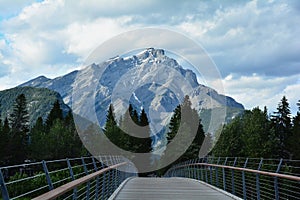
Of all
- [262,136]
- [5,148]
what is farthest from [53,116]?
[262,136]

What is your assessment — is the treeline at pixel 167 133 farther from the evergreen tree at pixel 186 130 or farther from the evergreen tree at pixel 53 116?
the evergreen tree at pixel 53 116

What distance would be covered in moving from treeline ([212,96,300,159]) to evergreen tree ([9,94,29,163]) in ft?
116

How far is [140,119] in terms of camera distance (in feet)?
318

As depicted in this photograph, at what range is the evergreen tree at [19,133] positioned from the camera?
82.6 meters

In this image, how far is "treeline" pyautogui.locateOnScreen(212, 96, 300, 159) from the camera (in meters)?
72.6

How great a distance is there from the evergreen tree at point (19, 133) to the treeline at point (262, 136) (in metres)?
35.4

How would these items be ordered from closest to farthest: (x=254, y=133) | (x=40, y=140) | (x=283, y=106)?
1. (x=254, y=133)
2. (x=283, y=106)
3. (x=40, y=140)

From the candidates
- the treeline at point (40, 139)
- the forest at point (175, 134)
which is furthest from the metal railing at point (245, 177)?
the treeline at point (40, 139)

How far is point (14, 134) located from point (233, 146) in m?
40.9

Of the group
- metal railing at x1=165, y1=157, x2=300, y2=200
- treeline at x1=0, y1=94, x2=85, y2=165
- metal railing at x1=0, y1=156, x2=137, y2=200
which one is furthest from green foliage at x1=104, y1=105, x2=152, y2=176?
metal railing at x1=0, y1=156, x2=137, y2=200

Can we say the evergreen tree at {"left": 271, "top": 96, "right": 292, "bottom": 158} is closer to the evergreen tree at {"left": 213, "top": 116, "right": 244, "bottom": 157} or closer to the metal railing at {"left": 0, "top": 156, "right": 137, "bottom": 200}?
the evergreen tree at {"left": 213, "top": 116, "right": 244, "bottom": 157}

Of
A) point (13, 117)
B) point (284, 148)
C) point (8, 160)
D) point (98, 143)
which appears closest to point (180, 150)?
point (284, 148)

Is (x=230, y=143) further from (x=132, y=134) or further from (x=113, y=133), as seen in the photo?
(x=113, y=133)

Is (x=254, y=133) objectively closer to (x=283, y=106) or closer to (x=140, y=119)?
(x=283, y=106)
